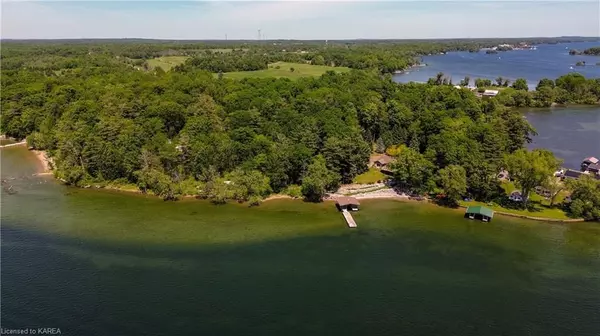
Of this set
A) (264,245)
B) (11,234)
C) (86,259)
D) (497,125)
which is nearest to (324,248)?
(264,245)

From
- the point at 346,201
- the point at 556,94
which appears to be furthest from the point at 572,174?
the point at 556,94

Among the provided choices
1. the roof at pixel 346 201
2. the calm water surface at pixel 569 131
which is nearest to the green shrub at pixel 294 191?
the roof at pixel 346 201

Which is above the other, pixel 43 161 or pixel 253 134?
pixel 253 134

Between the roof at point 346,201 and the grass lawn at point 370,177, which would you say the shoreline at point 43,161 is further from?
the grass lawn at point 370,177

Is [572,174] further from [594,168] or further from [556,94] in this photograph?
[556,94]

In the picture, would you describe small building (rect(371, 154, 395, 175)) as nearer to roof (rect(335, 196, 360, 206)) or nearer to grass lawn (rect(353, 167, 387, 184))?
grass lawn (rect(353, 167, 387, 184))

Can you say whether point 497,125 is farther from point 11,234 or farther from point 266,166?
point 11,234
